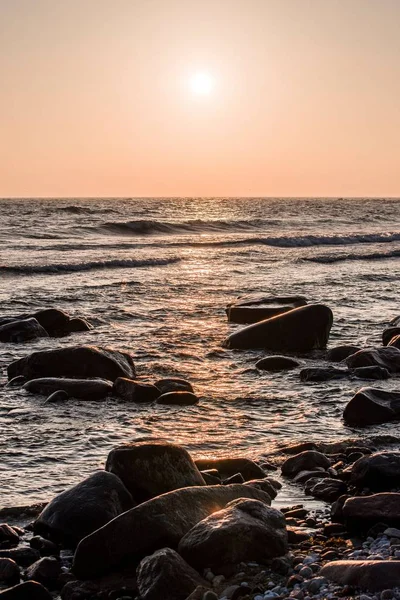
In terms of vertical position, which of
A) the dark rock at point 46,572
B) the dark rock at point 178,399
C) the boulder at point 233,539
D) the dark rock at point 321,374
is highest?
the boulder at point 233,539

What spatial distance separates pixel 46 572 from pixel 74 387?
4523mm

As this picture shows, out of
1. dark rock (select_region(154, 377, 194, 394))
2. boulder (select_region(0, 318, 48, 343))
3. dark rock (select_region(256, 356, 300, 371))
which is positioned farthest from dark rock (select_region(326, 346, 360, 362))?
boulder (select_region(0, 318, 48, 343))

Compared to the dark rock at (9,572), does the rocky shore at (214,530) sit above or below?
above

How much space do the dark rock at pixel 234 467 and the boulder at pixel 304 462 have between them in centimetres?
26

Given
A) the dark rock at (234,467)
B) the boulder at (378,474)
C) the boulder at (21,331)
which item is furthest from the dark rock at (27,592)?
the boulder at (21,331)

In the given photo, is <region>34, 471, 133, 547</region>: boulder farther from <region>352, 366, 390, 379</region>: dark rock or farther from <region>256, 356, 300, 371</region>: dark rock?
<region>256, 356, 300, 371</region>: dark rock

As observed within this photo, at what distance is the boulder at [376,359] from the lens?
1109 cm

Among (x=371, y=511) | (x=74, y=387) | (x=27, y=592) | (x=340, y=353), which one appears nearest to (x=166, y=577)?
(x=27, y=592)

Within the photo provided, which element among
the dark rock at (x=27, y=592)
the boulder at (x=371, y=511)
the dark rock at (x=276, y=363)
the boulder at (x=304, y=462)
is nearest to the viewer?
the dark rock at (x=27, y=592)

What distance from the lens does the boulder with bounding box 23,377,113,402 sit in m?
9.49

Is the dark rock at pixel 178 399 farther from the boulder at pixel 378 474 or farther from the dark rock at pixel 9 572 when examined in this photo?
the dark rock at pixel 9 572

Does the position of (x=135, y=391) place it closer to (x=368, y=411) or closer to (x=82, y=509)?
(x=368, y=411)

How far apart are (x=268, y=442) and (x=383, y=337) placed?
588cm

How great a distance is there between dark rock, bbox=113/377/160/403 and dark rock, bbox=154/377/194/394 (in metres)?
0.26
